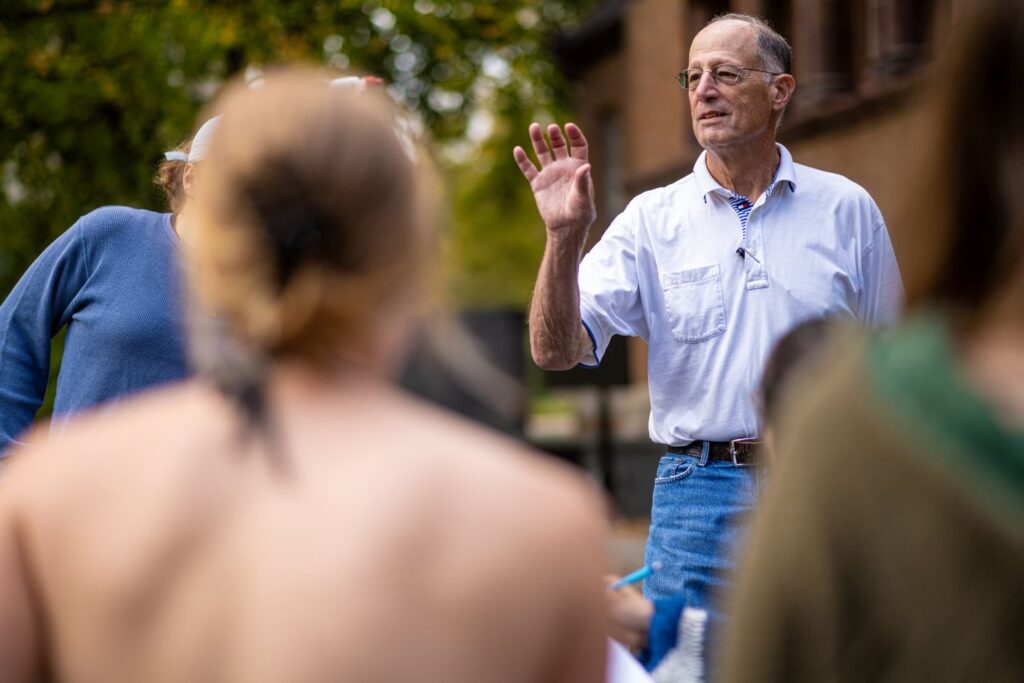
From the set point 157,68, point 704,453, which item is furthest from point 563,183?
point 157,68

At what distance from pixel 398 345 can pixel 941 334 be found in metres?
0.59

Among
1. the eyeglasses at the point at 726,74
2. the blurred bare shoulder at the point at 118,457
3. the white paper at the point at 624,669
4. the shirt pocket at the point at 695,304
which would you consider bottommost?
the white paper at the point at 624,669

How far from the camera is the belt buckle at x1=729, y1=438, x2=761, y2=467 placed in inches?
149

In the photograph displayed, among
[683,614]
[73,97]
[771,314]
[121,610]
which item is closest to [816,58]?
[73,97]

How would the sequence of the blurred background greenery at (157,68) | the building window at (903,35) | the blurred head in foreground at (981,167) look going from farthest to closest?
the building window at (903,35) → the blurred background greenery at (157,68) → the blurred head in foreground at (981,167)

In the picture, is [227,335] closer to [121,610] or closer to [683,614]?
[121,610]

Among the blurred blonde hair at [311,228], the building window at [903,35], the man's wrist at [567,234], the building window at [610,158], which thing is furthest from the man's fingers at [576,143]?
the building window at [610,158]

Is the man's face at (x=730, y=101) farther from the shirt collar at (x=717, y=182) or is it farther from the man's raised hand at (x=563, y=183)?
the man's raised hand at (x=563, y=183)

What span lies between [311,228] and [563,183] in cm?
250

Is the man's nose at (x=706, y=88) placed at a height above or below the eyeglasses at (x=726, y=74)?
below

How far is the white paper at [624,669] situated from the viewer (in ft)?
7.22

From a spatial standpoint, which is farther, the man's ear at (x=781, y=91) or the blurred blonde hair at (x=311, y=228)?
the man's ear at (x=781, y=91)

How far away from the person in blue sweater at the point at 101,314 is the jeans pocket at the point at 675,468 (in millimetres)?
1322

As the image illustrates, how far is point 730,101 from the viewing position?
13.3 ft
